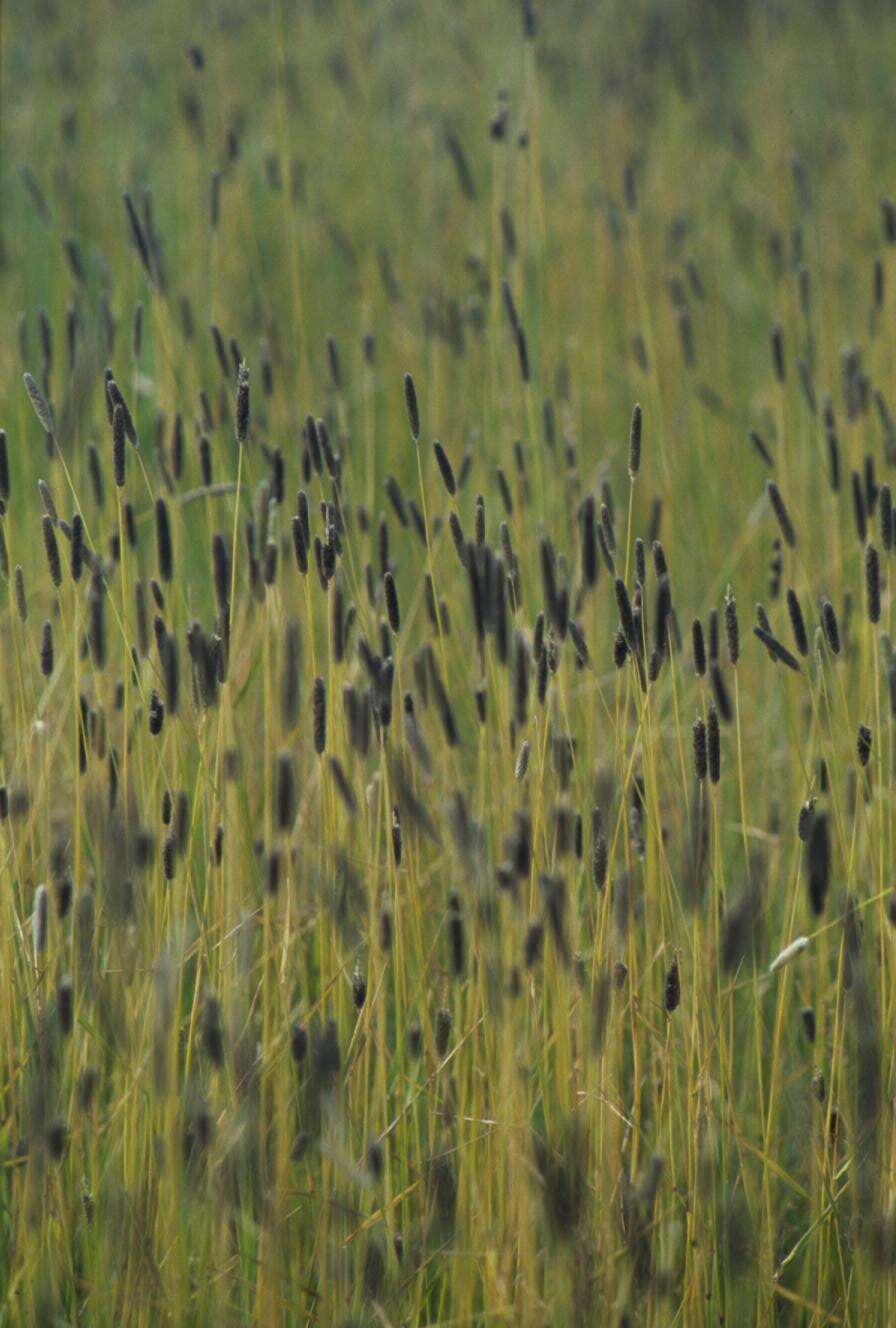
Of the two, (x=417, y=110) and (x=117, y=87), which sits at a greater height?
(x=117, y=87)

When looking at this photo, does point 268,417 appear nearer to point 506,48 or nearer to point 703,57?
point 506,48

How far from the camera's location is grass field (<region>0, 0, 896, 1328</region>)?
1132 mm

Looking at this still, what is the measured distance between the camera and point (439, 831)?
5.64 feet

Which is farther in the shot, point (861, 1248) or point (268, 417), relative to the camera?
point (268, 417)

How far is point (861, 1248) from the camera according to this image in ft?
3.88

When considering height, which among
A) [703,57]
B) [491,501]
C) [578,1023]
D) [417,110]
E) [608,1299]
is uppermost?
[703,57]

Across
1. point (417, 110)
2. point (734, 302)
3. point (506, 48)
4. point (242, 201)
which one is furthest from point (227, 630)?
point (506, 48)

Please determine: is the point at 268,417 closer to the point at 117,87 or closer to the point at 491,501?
the point at 491,501

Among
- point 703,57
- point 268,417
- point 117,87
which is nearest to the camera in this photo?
point 268,417

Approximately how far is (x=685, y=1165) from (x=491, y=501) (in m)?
1.44

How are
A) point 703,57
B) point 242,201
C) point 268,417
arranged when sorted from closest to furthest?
point 268,417 < point 242,201 < point 703,57

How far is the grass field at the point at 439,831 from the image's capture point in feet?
3.71

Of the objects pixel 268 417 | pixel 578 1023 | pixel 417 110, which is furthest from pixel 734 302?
pixel 578 1023

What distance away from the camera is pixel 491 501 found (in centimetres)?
254
